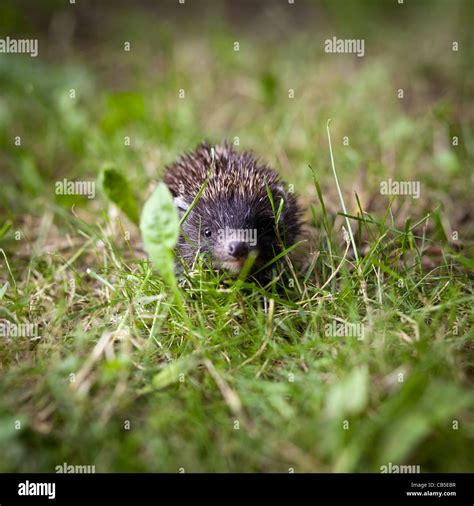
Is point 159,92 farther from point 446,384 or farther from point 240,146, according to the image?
point 446,384

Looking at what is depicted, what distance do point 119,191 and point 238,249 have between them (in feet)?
5.85

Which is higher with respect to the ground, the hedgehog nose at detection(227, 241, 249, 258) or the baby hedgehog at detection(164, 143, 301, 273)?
the baby hedgehog at detection(164, 143, 301, 273)

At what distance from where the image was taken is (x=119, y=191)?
5496 millimetres

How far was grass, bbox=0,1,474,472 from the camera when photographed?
3.23 m

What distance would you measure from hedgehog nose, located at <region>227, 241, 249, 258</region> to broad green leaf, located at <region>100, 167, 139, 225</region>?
5.45 feet
